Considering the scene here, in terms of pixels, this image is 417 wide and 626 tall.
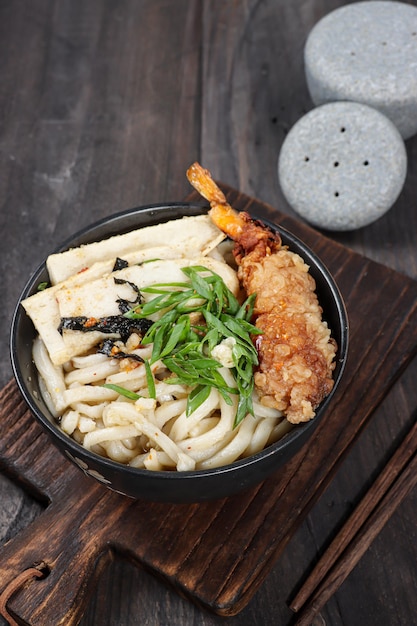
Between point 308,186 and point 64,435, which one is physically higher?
point 64,435

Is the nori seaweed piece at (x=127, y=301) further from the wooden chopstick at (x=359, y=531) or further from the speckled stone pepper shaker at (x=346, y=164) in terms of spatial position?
the speckled stone pepper shaker at (x=346, y=164)

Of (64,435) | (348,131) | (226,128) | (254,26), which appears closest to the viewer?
(64,435)

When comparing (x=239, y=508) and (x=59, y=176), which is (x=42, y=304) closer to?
(x=239, y=508)

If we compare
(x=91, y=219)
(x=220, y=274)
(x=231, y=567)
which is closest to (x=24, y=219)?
(x=91, y=219)

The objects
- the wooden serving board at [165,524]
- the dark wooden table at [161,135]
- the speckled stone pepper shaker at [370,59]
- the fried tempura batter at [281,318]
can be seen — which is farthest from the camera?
the speckled stone pepper shaker at [370,59]

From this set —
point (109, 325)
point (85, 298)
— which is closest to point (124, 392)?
point (109, 325)

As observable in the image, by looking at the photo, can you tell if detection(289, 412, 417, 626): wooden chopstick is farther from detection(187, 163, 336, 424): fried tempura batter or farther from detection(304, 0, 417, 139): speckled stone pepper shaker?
detection(304, 0, 417, 139): speckled stone pepper shaker

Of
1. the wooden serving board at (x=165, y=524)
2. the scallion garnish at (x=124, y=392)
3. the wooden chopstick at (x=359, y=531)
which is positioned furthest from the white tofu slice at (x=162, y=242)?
the wooden chopstick at (x=359, y=531)
